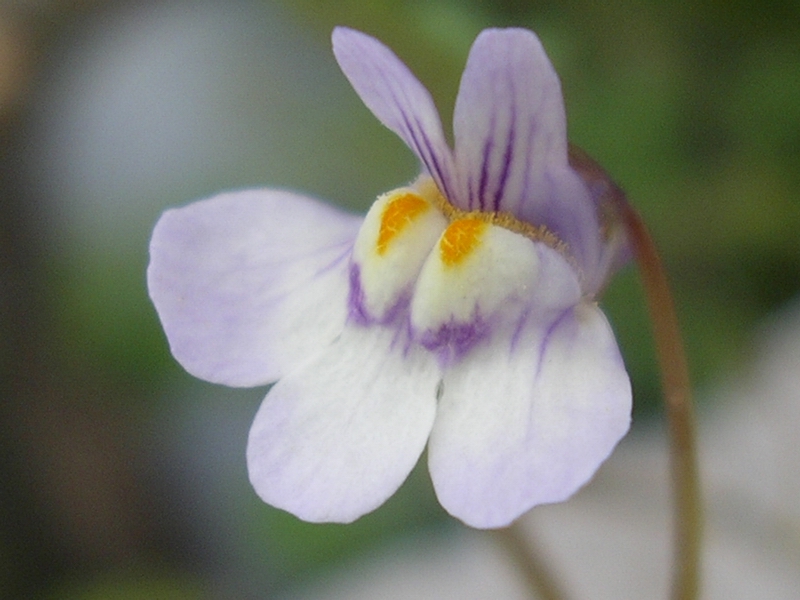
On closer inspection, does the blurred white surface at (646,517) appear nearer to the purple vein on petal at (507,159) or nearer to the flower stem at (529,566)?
the flower stem at (529,566)

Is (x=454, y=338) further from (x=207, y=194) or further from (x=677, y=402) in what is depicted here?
(x=207, y=194)

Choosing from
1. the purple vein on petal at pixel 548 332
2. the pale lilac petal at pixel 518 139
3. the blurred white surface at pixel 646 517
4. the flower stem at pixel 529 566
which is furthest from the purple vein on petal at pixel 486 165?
the blurred white surface at pixel 646 517

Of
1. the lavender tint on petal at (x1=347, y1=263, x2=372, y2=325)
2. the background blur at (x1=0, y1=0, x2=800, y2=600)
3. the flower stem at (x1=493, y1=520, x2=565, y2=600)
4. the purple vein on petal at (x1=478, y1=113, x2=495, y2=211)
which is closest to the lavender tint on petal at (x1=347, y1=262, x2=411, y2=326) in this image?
the lavender tint on petal at (x1=347, y1=263, x2=372, y2=325)

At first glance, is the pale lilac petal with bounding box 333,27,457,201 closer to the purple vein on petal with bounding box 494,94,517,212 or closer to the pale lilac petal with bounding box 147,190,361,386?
the purple vein on petal with bounding box 494,94,517,212

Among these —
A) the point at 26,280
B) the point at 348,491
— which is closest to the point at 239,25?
the point at 26,280

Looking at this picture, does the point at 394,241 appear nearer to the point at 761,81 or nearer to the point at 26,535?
the point at 761,81

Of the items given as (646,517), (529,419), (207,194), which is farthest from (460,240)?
(207,194)
